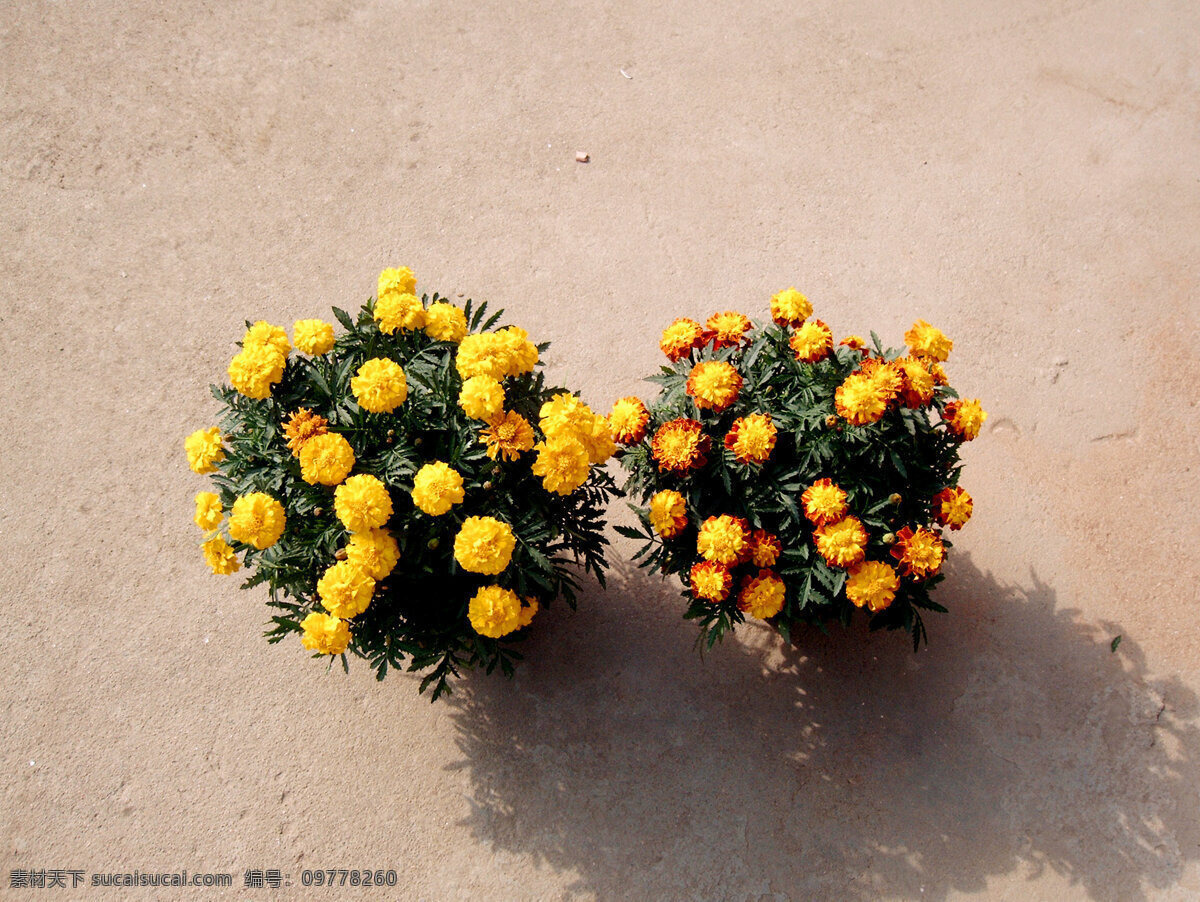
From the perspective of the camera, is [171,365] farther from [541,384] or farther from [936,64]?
[936,64]

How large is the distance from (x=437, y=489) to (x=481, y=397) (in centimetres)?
31

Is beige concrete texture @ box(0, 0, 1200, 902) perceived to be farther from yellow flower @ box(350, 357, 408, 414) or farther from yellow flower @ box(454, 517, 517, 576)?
yellow flower @ box(350, 357, 408, 414)

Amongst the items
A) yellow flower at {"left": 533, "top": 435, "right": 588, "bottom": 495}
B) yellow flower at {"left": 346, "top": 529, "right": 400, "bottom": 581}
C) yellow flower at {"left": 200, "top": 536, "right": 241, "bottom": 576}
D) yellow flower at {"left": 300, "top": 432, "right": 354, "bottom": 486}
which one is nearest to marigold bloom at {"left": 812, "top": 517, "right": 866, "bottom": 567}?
yellow flower at {"left": 533, "top": 435, "right": 588, "bottom": 495}

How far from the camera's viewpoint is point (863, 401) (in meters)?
Result: 2.70

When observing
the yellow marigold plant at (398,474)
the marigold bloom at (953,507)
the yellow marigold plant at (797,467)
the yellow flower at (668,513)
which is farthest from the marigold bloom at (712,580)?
the marigold bloom at (953,507)

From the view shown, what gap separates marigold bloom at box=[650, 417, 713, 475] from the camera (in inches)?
112

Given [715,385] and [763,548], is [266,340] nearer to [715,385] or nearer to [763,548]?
[715,385]

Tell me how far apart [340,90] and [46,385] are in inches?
85.1

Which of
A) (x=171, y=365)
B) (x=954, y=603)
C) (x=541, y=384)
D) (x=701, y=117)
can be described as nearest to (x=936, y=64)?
(x=701, y=117)

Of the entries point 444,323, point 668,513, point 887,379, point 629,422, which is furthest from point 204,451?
point 887,379

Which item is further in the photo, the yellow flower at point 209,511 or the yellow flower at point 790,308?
the yellow flower at point 790,308

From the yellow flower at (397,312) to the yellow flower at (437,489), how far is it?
562mm

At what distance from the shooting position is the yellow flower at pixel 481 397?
2.69 metres

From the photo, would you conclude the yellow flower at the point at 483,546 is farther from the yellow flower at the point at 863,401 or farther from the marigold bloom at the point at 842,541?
the yellow flower at the point at 863,401
